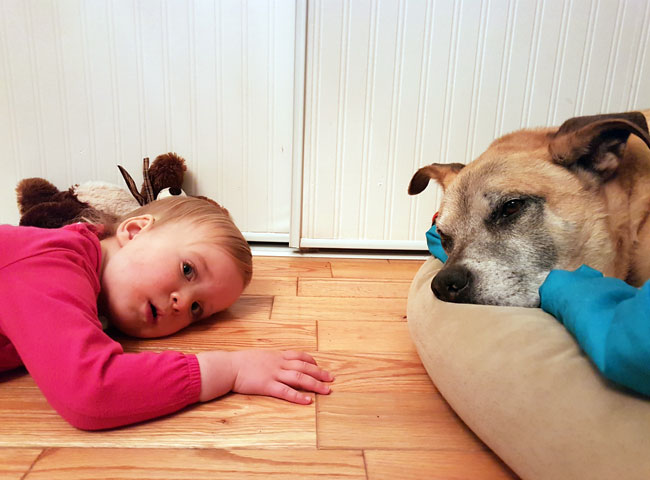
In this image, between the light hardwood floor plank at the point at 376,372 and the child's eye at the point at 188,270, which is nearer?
the light hardwood floor plank at the point at 376,372

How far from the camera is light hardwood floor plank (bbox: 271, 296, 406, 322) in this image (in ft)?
5.02

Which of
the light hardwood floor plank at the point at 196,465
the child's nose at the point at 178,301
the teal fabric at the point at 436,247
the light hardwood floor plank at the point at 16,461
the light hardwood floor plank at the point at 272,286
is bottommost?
the light hardwood floor plank at the point at 272,286

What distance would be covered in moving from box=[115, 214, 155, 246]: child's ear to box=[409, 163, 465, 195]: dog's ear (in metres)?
0.85

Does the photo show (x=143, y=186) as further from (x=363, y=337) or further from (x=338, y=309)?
(x=363, y=337)

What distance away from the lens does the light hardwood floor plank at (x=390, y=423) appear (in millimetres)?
896

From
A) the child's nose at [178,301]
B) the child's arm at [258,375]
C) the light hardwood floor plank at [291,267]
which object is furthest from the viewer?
the light hardwood floor plank at [291,267]

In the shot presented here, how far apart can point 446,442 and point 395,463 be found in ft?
0.43

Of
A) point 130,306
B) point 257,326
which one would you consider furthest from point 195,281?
point 257,326

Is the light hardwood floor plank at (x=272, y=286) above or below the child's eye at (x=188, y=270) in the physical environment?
below

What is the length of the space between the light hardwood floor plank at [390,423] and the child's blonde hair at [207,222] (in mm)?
508

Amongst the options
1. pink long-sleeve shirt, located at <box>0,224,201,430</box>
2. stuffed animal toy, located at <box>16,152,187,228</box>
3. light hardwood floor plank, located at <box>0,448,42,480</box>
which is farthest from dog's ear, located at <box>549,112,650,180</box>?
stuffed animal toy, located at <box>16,152,187,228</box>

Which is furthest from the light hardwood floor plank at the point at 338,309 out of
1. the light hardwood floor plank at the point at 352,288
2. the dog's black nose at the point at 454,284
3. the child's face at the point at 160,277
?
the dog's black nose at the point at 454,284

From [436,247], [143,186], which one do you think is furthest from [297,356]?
[143,186]

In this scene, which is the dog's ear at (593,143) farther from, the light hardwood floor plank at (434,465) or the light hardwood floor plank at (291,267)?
the light hardwood floor plank at (291,267)
